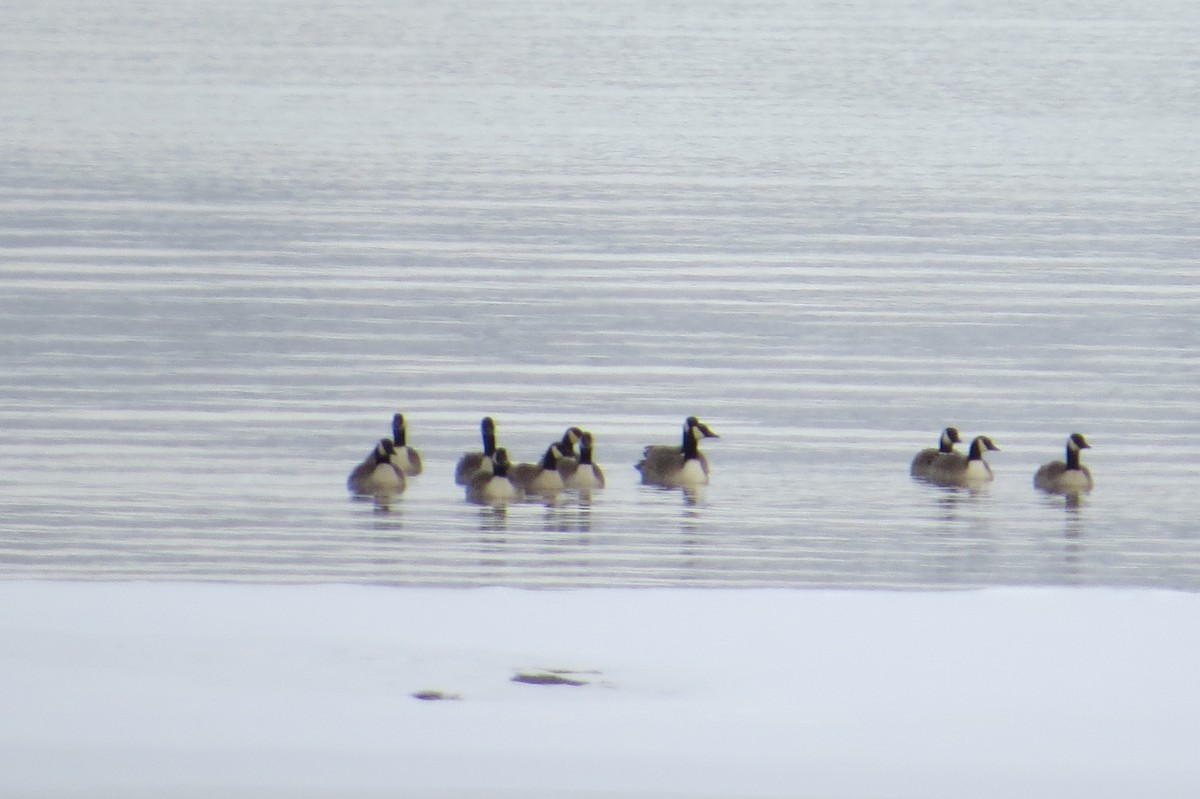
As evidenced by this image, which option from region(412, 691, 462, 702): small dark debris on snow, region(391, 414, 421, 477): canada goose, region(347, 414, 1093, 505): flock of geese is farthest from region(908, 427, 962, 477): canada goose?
region(412, 691, 462, 702): small dark debris on snow

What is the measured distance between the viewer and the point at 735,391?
49.3 feet

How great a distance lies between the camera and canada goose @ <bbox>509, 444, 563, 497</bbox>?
11.9m

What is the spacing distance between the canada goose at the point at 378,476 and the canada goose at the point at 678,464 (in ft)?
4.71

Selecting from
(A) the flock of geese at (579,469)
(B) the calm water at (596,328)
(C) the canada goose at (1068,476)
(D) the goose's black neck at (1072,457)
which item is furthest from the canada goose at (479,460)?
(D) the goose's black neck at (1072,457)

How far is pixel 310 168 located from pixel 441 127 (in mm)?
7631

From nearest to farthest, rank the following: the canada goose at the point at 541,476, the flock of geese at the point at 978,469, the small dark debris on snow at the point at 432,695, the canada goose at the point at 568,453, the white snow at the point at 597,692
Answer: the white snow at the point at 597,692, the small dark debris on snow at the point at 432,695, the canada goose at the point at 541,476, the flock of geese at the point at 978,469, the canada goose at the point at 568,453

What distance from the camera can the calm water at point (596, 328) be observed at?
10688 mm

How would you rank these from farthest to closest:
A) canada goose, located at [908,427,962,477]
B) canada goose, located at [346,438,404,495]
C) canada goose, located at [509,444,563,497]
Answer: canada goose, located at [908,427,962,477], canada goose, located at [509,444,563,497], canada goose, located at [346,438,404,495]

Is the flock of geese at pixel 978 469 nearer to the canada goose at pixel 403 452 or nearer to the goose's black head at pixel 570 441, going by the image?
the goose's black head at pixel 570 441

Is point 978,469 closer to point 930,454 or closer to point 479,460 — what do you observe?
point 930,454

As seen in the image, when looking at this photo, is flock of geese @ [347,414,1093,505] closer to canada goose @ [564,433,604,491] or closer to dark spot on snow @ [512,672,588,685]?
canada goose @ [564,433,604,491]

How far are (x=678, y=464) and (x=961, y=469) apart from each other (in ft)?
5.12

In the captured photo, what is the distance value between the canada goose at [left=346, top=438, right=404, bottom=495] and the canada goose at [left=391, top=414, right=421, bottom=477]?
5.7 inches

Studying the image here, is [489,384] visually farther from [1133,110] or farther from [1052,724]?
[1133,110]
